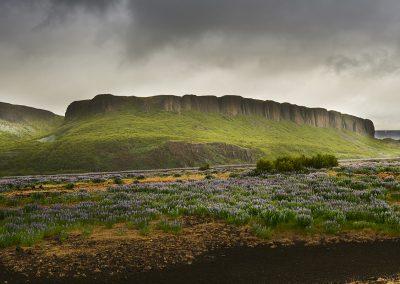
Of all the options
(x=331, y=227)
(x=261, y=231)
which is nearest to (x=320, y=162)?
(x=331, y=227)

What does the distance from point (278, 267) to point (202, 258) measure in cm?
215

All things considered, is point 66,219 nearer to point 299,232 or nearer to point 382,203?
point 299,232

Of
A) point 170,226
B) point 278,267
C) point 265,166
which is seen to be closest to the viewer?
point 278,267

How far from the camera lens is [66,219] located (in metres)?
15.2

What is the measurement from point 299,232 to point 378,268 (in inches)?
141

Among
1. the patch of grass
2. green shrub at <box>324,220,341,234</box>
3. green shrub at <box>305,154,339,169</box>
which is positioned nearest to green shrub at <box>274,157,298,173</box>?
green shrub at <box>305,154,339,169</box>

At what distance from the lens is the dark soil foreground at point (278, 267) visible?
31.2 ft

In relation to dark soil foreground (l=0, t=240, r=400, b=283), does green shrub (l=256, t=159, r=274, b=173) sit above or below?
above

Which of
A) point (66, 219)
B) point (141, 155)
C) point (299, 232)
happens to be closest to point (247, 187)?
point (299, 232)

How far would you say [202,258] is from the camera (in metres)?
11.0

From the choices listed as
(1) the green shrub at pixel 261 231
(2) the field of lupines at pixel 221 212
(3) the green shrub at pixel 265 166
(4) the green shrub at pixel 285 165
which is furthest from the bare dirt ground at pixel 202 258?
(3) the green shrub at pixel 265 166

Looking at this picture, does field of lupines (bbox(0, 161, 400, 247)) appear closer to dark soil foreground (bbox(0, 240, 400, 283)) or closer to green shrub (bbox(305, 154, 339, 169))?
dark soil foreground (bbox(0, 240, 400, 283))

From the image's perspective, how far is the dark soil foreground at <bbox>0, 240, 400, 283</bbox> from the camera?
31.2 feet

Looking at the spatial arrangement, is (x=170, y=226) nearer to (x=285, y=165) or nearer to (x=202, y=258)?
(x=202, y=258)
